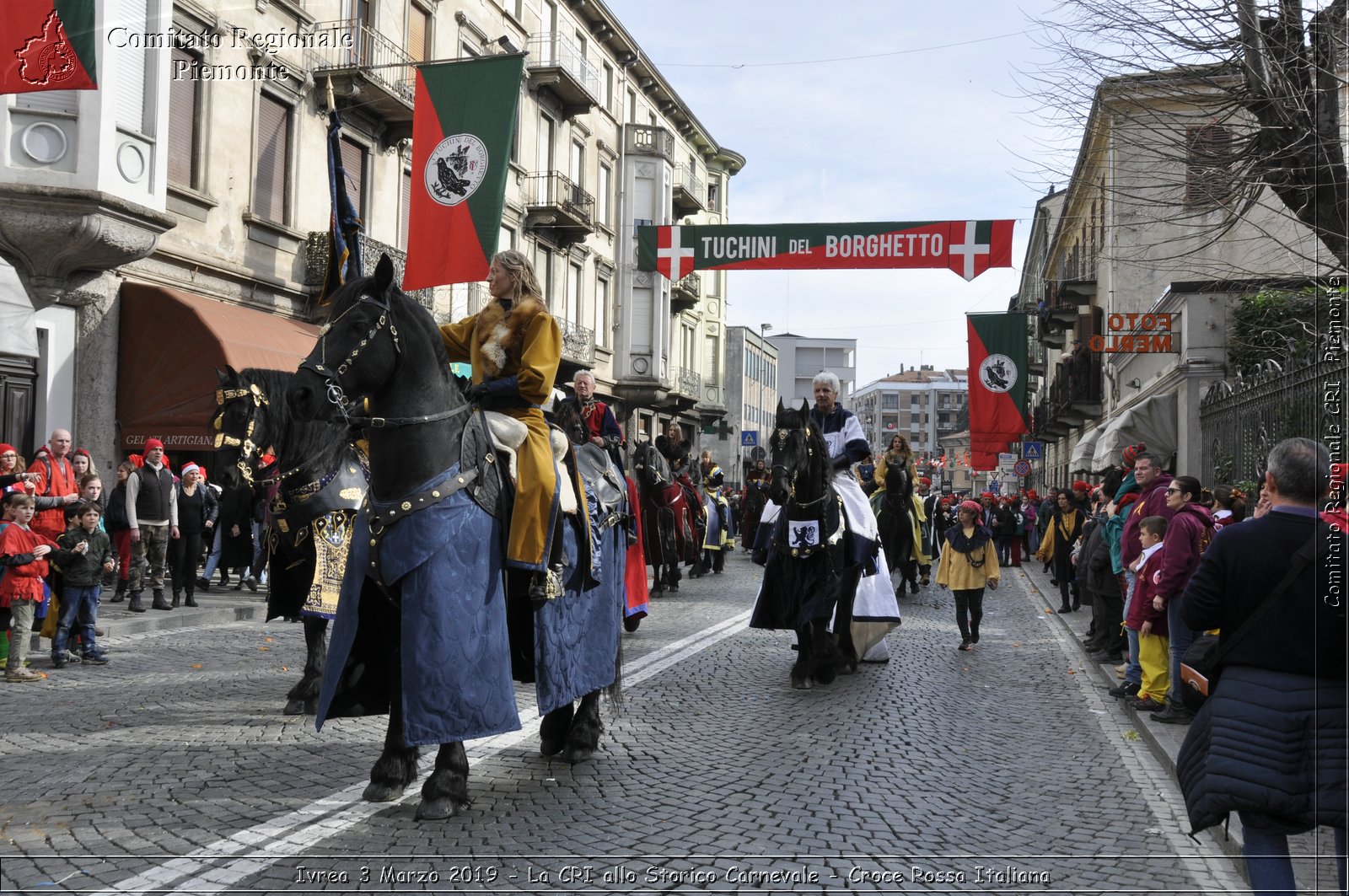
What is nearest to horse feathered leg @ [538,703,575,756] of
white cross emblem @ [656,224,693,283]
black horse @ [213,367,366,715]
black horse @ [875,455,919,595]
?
black horse @ [213,367,366,715]

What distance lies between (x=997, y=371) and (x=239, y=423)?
19578 mm

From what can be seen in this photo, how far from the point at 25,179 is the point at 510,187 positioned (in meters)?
16.9

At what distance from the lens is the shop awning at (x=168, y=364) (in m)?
15.9

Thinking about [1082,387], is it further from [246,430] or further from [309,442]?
[246,430]

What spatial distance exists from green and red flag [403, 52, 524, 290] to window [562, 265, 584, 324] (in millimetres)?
22675

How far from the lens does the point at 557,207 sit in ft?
103

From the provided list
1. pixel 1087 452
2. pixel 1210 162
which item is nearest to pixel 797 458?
pixel 1210 162

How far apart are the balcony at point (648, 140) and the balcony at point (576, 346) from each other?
805 cm

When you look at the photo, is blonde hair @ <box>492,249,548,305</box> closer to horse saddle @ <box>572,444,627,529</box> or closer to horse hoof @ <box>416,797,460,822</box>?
horse saddle @ <box>572,444,627,529</box>

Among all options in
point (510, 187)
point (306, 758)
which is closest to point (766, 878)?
point (306, 758)

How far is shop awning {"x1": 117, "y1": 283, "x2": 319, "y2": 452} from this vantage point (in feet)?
52.1

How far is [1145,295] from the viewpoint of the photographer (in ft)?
96.6

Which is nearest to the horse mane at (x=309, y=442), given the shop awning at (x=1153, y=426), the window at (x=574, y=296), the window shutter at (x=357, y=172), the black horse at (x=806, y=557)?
the black horse at (x=806, y=557)

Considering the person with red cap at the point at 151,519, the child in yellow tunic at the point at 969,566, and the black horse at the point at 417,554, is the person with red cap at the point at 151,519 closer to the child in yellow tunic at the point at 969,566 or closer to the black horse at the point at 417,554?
the child in yellow tunic at the point at 969,566
